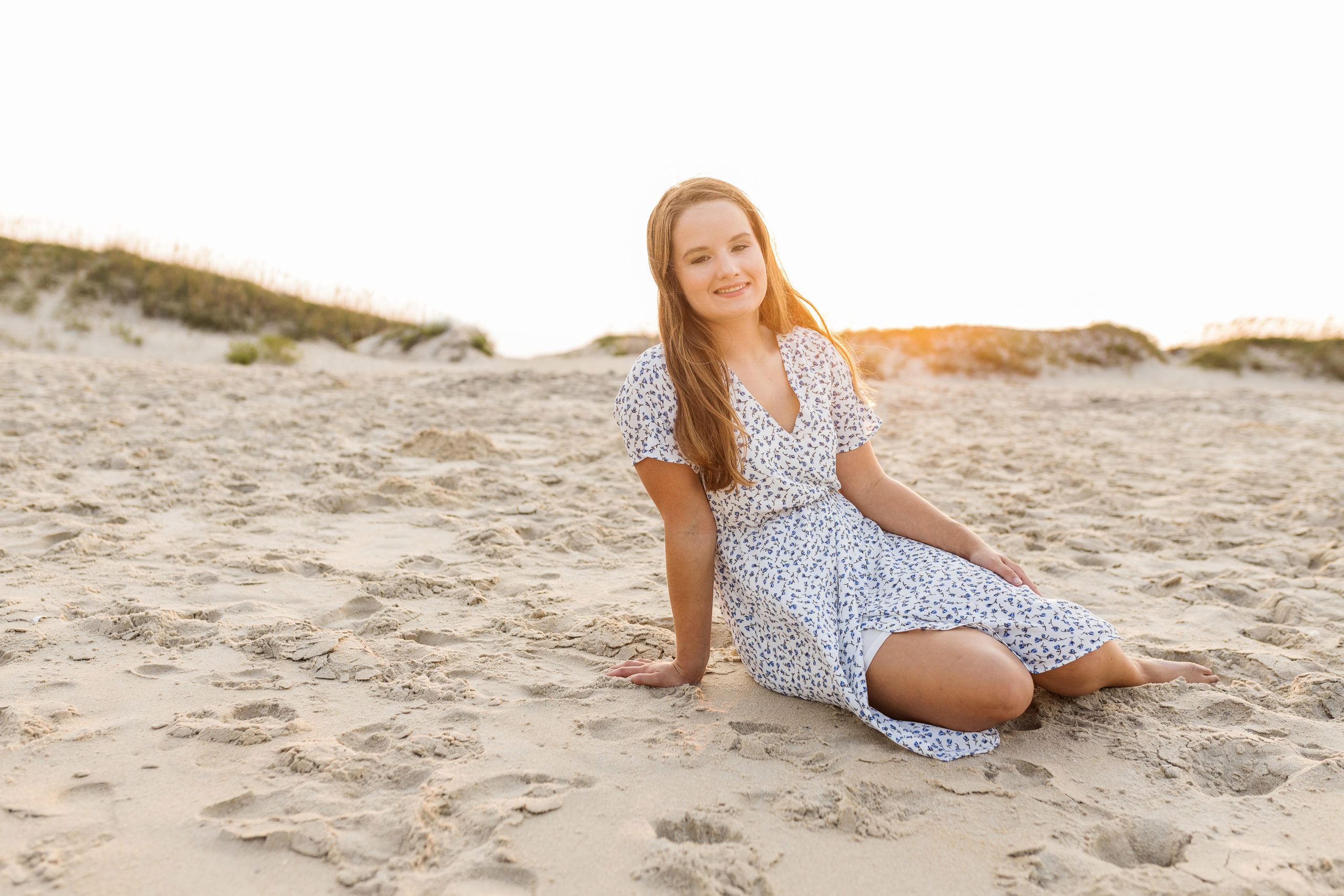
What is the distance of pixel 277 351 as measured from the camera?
11.7 meters

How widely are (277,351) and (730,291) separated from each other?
35.7 feet

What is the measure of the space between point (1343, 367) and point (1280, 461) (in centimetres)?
961

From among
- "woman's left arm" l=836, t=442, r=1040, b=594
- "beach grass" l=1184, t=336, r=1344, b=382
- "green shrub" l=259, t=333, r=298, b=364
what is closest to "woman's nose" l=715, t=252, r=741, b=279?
"woman's left arm" l=836, t=442, r=1040, b=594

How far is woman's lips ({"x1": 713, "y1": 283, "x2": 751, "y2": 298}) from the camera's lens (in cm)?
231

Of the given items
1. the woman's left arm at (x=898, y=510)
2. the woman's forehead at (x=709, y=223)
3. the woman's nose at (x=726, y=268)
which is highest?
the woman's forehead at (x=709, y=223)

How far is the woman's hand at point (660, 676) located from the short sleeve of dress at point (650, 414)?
0.56m

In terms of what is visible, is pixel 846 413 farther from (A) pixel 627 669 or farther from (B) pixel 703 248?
(A) pixel 627 669

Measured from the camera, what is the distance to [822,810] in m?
1.75

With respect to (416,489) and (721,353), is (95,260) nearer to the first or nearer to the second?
(416,489)

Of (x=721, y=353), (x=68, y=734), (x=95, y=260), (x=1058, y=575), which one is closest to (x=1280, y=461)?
(x=1058, y=575)

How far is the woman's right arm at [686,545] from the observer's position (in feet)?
7.45

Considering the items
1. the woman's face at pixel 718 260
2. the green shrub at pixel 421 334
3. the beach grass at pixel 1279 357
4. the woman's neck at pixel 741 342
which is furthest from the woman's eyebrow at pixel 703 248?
the beach grass at pixel 1279 357

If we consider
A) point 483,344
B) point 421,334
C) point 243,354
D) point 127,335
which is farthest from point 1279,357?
point 127,335

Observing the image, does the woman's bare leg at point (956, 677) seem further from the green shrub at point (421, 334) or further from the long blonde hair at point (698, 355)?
the green shrub at point (421, 334)
